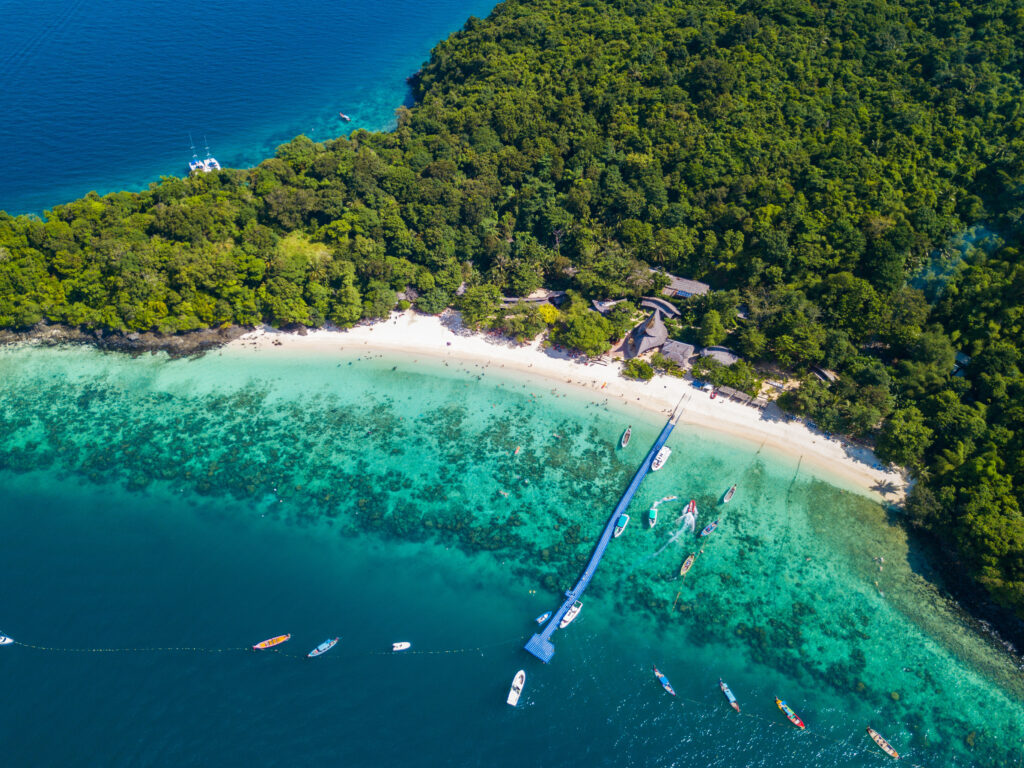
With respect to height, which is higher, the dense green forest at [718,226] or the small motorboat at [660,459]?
the dense green forest at [718,226]

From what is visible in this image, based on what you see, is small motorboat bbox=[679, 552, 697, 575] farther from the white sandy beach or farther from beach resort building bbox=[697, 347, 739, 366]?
beach resort building bbox=[697, 347, 739, 366]

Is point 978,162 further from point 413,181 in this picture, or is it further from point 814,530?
point 413,181

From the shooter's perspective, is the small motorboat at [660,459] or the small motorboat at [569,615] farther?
the small motorboat at [660,459]

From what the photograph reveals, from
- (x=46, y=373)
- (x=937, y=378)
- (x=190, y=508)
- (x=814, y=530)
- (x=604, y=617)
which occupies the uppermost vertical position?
(x=46, y=373)

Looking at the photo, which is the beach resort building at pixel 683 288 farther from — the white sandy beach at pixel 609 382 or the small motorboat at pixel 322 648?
the small motorboat at pixel 322 648

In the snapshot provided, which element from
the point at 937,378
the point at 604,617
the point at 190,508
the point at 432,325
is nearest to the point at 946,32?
the point at 937,378

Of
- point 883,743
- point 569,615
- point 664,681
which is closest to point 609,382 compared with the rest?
point 569,615

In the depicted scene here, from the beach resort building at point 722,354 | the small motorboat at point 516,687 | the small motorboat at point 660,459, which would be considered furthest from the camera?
the beach resort building at point 722,354

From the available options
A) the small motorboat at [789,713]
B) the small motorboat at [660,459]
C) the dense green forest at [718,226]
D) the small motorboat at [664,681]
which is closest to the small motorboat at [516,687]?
the small motorboat at [664,681]
